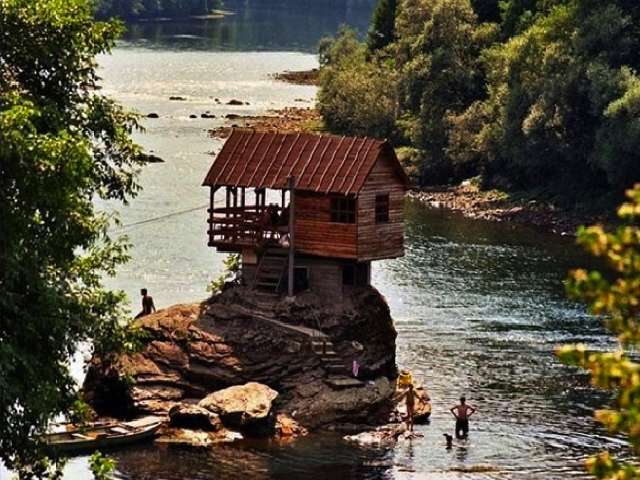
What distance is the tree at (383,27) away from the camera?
17388 cm

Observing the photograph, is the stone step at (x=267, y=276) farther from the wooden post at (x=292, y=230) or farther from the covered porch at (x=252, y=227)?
the covered porch at (x=252, y=227)

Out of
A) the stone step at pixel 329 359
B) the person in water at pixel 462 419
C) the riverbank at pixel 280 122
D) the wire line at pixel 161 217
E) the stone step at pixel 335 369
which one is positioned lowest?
the person in water at pixel 462 419

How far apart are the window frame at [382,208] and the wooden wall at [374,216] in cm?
14

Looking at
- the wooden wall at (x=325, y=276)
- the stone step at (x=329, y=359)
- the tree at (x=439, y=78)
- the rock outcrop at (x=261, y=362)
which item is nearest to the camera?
the rock outcrop at (x=261, y=362)

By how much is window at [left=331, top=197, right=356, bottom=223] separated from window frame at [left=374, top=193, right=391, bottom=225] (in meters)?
1.15

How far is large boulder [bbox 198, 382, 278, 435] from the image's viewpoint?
5809 centimetres

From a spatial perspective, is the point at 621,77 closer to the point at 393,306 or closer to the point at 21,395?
the point at 393,306

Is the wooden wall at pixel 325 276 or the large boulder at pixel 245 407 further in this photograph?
the wooden wall at pixel 325 276

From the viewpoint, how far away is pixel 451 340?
7556 centimetres

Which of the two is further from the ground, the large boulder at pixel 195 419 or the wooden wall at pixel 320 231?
the wooden wall at pixel 320 231

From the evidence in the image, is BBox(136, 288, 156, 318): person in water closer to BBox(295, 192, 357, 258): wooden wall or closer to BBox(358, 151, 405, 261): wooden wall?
BBox(295, 192, 357, 258): wooden wall

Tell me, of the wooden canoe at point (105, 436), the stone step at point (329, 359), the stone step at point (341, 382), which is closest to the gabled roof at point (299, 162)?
the stone step at point (329, 359)

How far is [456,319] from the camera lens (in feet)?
264

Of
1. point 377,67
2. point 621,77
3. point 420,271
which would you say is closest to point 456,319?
point 420,271
